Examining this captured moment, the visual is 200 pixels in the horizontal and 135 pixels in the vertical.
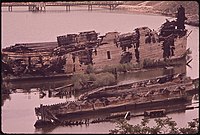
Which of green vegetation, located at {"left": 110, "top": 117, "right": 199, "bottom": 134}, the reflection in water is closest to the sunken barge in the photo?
the reflection in water

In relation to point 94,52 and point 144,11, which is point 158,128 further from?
point 144,11

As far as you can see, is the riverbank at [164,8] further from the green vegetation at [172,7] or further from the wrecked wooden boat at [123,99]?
the wrecked wooden boat at [123,99]

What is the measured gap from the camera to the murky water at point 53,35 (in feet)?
11.0

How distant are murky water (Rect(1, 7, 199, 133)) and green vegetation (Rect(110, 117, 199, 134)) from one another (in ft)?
0.17

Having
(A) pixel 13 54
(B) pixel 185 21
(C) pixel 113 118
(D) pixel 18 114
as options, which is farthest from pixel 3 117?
(B) pixel 185 21

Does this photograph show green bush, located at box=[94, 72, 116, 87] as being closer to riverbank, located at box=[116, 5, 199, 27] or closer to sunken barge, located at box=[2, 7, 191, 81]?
sunken barge, located at box=[2, 7, 191, 81]

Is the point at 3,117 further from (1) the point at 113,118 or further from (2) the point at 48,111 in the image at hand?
(1) the point at 113,118

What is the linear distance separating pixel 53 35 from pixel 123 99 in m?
0.63

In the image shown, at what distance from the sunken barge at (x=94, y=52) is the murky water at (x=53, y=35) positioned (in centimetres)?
4

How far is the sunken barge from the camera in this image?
343 cm

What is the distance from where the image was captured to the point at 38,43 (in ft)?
11.5

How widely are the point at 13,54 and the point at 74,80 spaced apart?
1.41ft

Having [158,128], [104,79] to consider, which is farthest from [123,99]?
[158,128]

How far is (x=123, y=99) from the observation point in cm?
342
